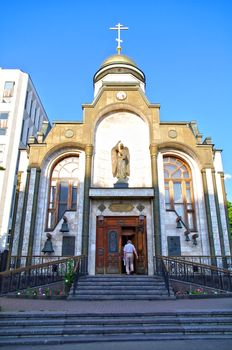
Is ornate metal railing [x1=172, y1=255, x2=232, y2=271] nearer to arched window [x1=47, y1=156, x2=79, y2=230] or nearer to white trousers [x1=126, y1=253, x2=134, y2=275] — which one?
white trousers [x1=126, y1=253, x2=134, y2=275]

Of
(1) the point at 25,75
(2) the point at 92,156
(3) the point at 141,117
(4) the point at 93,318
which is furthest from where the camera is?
(1) the point at 25,75

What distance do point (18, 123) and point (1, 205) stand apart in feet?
31.7

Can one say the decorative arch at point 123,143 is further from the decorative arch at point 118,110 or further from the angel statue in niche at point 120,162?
the angel statue in niche at point 120,162

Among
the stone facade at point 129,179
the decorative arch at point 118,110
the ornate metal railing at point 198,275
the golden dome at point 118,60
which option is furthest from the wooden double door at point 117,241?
the golden dome at point 118,60

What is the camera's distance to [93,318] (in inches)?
266

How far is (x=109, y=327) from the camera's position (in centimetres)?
637

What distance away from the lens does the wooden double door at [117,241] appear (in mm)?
13316

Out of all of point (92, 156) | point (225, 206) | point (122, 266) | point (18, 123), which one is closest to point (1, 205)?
point (18, 123)

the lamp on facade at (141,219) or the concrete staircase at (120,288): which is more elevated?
the lamp on facade at (141,219)

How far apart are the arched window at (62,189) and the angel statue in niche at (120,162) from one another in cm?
225

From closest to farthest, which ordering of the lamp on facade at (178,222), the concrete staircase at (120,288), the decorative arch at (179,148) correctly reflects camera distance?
the concrete staircase at (120,288) → the lamp on facade at (178,222) → the decorative arch at (179,148)

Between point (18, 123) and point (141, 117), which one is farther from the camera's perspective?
point (18, 123)

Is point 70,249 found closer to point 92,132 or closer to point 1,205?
point 92,132

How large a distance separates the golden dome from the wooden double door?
13.6 m
